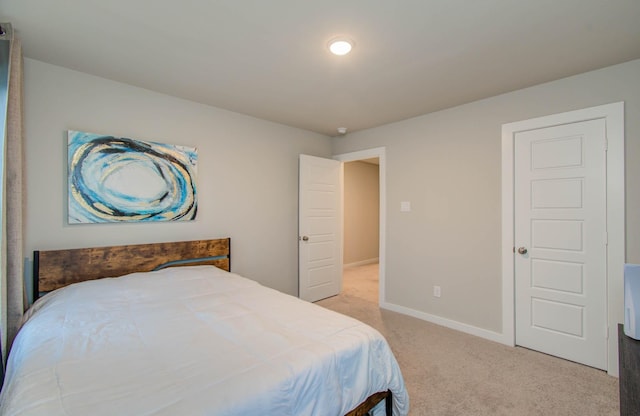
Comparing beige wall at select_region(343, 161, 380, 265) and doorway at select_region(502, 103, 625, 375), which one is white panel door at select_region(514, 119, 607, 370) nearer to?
doorway at select_region(502, 103, 625, 375)

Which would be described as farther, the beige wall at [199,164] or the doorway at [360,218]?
the doorway at [360,218]

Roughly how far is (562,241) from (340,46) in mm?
2499

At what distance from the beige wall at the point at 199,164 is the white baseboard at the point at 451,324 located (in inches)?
54.4

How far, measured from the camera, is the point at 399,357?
2.55m

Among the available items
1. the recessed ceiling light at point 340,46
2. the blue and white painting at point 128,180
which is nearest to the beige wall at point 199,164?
the blue and white painting at point 128,180

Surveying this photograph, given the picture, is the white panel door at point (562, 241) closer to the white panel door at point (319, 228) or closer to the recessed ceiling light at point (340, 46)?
the recessed ceiling light at point (340, 46)

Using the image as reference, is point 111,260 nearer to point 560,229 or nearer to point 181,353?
point 181,353

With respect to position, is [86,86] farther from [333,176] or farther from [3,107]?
[333,176]

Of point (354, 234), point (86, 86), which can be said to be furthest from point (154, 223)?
point (354, 234)

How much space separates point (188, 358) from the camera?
4.25 feet

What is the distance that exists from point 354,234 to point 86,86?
17.5 feet

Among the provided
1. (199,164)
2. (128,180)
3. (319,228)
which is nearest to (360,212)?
(319,228)

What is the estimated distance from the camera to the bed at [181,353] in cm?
105

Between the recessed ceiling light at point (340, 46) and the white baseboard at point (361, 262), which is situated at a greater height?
the recessed ceiling light at point (340, 46)
